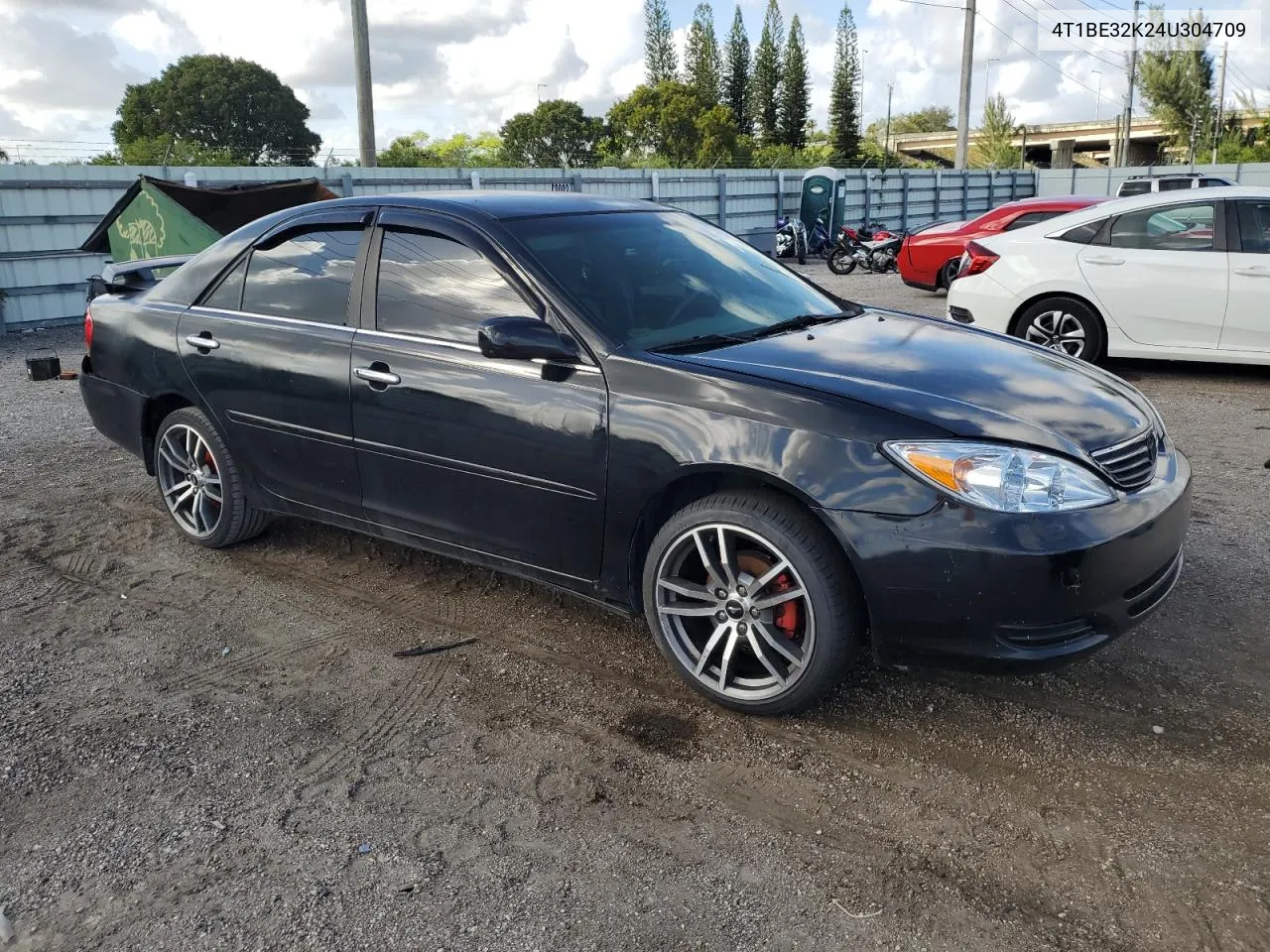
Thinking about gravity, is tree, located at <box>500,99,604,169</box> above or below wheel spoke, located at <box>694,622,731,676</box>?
above

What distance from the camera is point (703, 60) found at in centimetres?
8344

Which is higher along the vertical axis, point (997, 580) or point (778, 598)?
point (997, 580)

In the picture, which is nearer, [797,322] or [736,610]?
[736,610]

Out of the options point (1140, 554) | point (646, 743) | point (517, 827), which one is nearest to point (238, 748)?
point (517, 827)

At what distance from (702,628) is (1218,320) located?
6.16 meters

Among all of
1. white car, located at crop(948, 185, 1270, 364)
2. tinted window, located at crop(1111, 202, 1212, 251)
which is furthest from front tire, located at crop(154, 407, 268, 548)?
tinted window, located at crop(1111, 202, 1212, 251)

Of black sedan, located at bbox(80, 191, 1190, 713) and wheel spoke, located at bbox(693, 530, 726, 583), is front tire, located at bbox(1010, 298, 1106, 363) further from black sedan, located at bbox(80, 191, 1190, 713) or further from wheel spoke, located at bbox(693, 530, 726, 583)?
wheel spoke, located at bbox(693, 530, 726, 583)

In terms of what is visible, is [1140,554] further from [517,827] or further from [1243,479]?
[1243,479]

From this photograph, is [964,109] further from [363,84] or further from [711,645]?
[711,645]

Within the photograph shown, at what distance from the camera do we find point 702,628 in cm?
347

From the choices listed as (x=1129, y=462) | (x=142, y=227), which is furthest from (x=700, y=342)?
(x=142, y=227)

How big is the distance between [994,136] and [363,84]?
67424 millimetres

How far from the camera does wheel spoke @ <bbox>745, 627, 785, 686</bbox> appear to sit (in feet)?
10.5

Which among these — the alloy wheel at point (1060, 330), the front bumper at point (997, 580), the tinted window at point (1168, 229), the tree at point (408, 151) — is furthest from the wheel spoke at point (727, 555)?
the tree at point (408, 151)
